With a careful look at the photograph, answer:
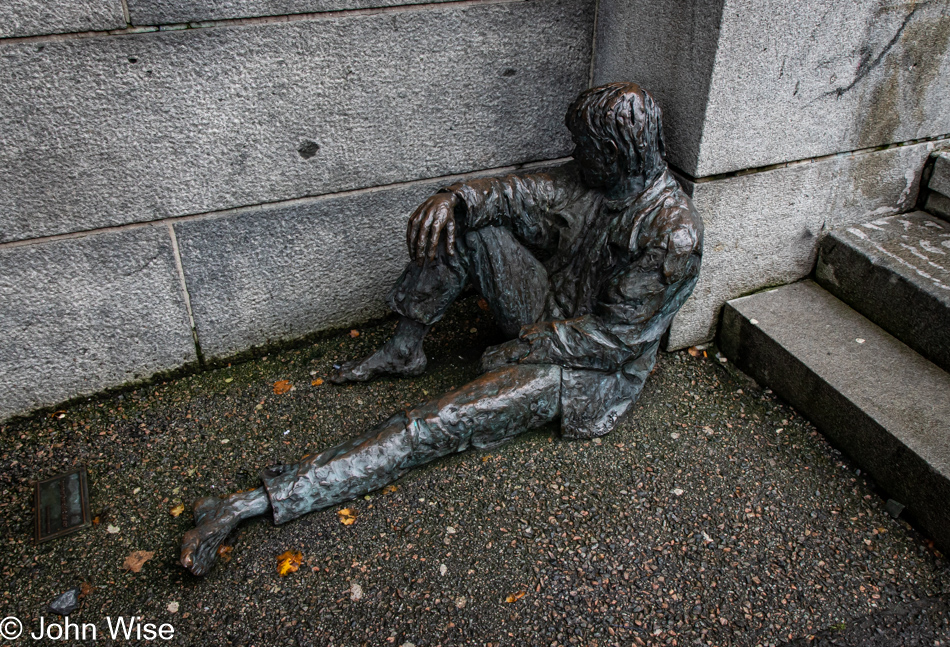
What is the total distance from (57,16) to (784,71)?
333 cm

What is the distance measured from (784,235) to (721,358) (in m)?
0.77

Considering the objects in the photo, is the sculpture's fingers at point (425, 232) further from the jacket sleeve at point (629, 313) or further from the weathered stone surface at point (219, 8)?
the weathered stone surface at point (219, 8)

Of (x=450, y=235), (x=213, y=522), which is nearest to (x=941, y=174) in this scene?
(x=450, y=235)

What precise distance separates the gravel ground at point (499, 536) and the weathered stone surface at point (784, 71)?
1344 mm

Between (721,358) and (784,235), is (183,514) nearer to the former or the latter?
(721,358)

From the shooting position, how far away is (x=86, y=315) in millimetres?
3838

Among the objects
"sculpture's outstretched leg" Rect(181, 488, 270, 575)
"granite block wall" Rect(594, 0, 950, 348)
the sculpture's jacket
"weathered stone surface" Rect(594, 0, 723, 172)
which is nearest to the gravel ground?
"sculpture's outstretched leg" Rect(181, 488, 270, 575)

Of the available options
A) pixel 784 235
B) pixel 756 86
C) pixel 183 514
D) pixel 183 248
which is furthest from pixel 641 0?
pixel 183 514

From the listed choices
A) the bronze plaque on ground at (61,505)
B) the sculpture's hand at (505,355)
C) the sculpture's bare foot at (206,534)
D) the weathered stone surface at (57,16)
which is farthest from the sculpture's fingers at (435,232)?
the bronze plaque on ground at (61,505)

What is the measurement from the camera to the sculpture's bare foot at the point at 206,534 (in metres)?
2.99

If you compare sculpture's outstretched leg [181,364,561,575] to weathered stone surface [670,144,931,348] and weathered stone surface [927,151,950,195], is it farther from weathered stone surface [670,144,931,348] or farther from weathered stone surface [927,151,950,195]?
weathered stone surface [927,151,950,195]

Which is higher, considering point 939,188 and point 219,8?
point 219,8

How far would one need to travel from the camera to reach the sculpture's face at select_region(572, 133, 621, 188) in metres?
3.27

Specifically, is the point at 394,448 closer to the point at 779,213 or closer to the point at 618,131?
the point at 618,131
